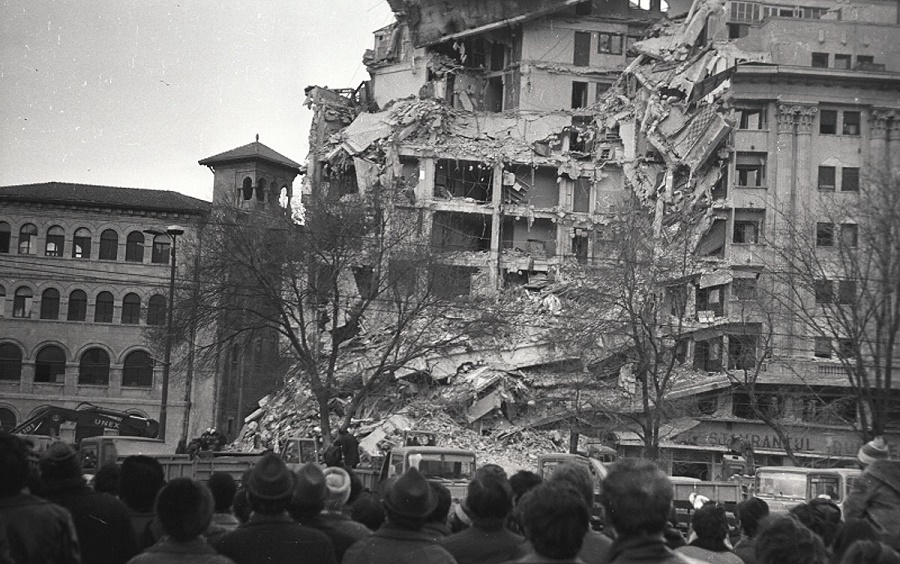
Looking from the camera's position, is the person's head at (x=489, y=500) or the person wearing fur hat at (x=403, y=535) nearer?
the person wearing fur hat at (x=403, y=535)

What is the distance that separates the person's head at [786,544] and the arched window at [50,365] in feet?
192

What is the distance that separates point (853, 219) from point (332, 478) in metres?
19.8

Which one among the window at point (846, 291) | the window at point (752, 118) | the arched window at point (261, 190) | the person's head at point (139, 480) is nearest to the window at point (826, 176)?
the window at point (752, 118)

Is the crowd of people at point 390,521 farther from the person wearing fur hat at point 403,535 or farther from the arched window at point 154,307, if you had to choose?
the arched window at point 154,307

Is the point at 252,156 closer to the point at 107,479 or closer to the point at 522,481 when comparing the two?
the point at 107,479

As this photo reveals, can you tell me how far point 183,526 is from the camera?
6129 millimetres

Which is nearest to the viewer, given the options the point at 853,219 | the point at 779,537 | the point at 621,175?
the point at 779,537

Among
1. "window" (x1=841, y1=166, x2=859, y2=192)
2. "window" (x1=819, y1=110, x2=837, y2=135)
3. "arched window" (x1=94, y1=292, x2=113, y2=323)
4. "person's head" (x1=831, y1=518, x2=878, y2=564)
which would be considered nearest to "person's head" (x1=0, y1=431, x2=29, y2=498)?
"person's head" (x1=831, y1=518, x2=878, y2=564)

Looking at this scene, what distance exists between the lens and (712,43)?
56.9m

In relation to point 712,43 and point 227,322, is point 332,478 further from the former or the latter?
point 712,43

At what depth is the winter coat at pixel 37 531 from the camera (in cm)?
667

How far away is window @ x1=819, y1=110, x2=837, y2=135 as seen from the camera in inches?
2080

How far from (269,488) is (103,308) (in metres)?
57.9

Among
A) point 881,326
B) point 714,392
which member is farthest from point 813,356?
point 881,326
